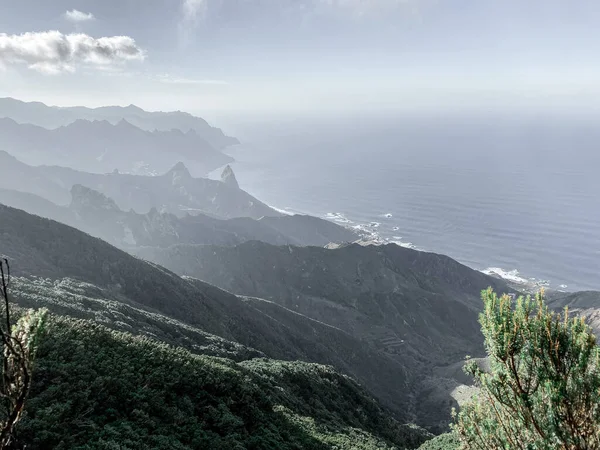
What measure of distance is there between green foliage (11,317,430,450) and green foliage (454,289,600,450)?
15202mm

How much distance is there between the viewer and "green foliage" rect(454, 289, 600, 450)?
Result: 857 centimetres

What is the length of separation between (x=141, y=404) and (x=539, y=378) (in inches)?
736

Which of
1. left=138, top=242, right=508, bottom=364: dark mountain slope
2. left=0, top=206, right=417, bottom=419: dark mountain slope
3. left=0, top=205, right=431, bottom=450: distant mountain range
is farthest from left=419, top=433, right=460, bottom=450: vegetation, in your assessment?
left=138, top=242, right=508, bottom=364: dark mountain slope

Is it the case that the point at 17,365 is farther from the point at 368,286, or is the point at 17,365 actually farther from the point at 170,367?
the point at 368,286

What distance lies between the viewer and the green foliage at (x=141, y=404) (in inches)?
647

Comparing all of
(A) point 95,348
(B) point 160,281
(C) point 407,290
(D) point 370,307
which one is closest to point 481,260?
(C) point 407,290

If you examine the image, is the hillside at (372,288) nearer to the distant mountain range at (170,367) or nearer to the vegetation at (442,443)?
the distant mountain range at (170,367)

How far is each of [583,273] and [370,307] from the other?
91813mm

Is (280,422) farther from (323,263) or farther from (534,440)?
(323,263)

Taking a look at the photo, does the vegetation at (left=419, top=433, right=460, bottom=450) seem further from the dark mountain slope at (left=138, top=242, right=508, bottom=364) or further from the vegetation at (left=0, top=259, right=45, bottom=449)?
the dark mountain slope at (left=138, top=242, right=508, bottom=364)

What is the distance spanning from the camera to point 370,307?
397 feet

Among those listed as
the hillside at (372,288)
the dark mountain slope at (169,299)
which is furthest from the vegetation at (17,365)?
the hillside at (372,288)

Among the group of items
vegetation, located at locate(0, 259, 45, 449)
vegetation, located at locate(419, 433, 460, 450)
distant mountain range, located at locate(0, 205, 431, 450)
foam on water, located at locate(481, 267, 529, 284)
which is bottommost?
vegetation, located at locate(419, 433, 460, 450)

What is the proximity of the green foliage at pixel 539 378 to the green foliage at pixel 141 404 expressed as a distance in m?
15.2
